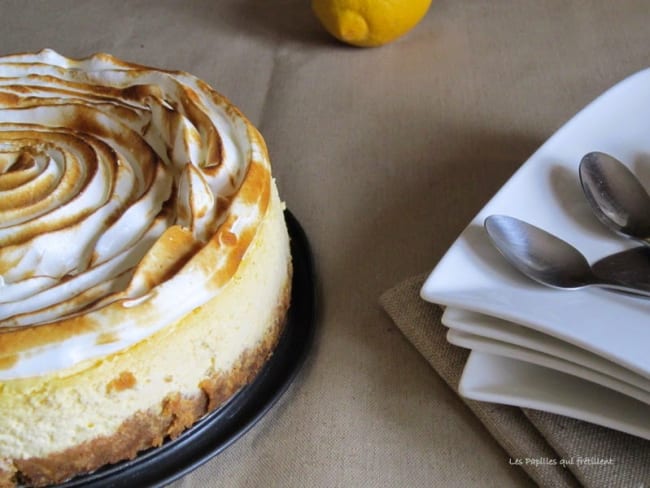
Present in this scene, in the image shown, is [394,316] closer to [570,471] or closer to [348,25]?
[570,471]

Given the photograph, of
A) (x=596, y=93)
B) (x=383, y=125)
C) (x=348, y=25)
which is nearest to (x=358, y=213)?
(x=383, y=125)

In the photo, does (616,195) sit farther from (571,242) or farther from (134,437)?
(134,437)

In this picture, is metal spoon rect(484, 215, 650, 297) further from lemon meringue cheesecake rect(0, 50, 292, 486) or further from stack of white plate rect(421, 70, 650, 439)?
lemon meringue cheesecake rect(0, 50, 292, 486)

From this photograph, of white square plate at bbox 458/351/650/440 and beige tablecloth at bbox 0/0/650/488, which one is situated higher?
white square plate at bbox 458/351/650/440

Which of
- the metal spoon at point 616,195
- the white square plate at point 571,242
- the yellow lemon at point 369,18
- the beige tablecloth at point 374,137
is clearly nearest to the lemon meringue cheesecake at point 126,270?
the beige tablecloth at point 374,137

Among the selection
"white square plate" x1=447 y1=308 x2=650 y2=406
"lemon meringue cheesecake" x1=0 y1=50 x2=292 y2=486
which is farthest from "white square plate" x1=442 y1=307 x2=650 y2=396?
"lemon meringue cheesecake" x1=0 y1=50 x2=292 y2=486

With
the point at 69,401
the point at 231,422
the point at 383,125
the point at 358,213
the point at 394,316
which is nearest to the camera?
the point at 69,401
